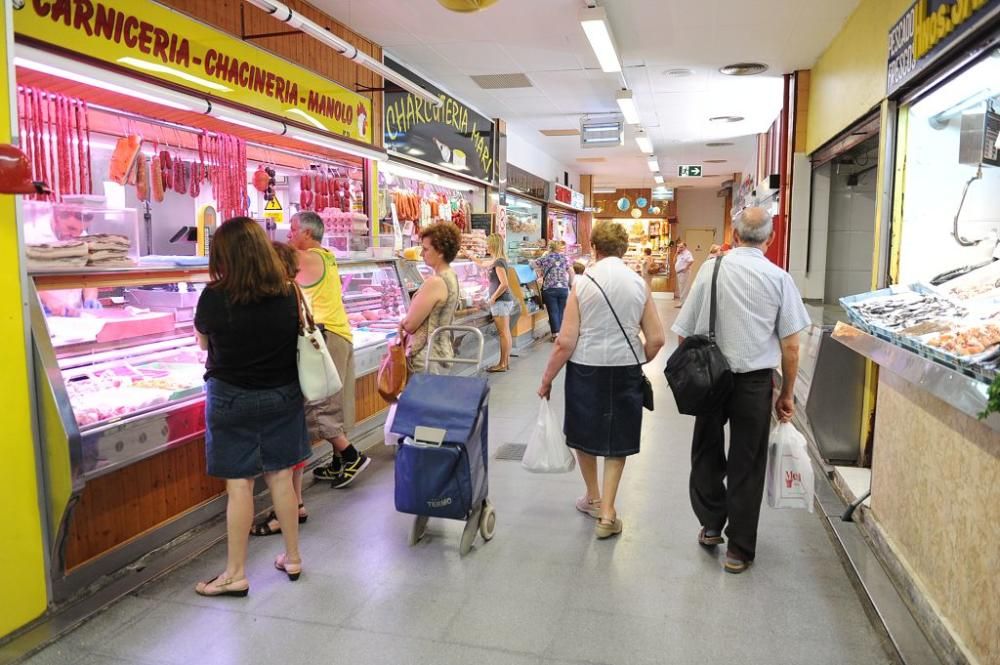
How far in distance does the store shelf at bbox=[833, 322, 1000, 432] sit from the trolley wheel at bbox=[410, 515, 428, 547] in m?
2.31

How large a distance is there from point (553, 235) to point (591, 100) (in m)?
5.98

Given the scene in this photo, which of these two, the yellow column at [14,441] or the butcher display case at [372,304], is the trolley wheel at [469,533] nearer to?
the yellow column at [14,441]

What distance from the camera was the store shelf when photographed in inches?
88.8

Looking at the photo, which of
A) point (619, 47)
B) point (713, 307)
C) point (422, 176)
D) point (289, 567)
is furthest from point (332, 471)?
point (619, 47)

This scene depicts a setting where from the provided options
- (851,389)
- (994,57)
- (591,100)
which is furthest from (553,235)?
(994,57)

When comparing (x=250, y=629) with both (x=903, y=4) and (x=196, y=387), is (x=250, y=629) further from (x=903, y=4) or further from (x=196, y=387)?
(x=903, y=4)

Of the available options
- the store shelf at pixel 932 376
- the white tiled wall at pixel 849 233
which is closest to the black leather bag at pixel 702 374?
the store shelf at pixel 932 376

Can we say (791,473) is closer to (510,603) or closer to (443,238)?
(510,603)

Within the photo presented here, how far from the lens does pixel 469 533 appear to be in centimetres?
355

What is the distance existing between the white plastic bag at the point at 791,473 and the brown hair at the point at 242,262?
95.4 inches

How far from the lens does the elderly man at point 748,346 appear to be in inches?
127

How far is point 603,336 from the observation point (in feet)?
11.7

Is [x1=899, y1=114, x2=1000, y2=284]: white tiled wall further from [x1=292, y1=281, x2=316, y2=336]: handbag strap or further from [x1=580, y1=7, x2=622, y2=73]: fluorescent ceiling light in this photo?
[x1=292, y1=281, x2=316, y2=336]: handbag strap

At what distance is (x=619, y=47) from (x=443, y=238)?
3.91 metres
